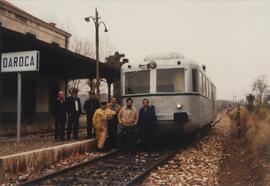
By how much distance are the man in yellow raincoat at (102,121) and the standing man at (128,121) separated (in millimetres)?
373

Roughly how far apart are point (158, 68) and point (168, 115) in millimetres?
1511

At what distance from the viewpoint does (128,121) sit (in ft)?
39.0

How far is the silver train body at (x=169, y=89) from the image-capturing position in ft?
39.1

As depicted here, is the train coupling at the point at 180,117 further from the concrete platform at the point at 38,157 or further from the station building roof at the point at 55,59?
the station building roof at the point at 55,59

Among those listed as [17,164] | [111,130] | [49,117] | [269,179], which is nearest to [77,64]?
[49,117]

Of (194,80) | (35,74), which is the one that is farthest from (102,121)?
(35,74)

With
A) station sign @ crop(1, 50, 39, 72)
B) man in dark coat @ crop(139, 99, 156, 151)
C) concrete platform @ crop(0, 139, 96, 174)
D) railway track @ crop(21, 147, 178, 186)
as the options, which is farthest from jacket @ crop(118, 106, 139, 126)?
station sign @ crop(1, 50, 39, 72)

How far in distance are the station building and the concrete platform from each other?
16.4ft

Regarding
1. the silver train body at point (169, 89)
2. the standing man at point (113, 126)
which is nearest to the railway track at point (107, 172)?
the silver train body at point (169, 89)

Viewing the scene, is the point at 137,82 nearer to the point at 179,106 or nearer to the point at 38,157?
the point at 179,106

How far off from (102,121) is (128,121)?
2.47ft

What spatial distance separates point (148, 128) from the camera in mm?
11742

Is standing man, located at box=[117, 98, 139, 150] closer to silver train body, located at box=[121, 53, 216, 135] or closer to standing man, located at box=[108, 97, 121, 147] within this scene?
standing man, located at box=[108, 97, 121, 147]

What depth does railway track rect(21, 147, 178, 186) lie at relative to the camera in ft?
25.1
